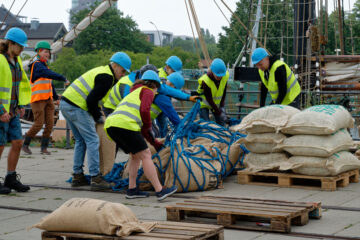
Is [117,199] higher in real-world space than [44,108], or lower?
lower

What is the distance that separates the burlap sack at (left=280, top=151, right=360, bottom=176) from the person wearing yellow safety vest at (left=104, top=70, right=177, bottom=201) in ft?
5.72

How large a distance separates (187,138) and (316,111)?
180 cm

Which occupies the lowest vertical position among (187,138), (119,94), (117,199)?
(117,199)

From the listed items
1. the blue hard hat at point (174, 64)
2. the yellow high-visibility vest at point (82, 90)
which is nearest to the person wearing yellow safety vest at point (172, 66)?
the blue hard hat at point (174, 64)

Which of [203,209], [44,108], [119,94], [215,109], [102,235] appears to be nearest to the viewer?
[102,235]

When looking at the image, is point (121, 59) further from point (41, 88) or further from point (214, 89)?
point (41, 88)

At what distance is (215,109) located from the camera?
10.0 m

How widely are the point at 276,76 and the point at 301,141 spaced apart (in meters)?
1.64

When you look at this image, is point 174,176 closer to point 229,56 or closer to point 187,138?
point 187,138

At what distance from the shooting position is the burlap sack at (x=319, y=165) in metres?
7.86

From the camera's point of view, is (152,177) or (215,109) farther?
(215,109)

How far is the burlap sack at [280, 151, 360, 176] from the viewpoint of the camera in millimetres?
7855

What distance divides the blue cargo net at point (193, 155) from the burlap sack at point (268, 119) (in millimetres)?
586

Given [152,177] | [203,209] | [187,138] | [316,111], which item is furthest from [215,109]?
[203,209]
